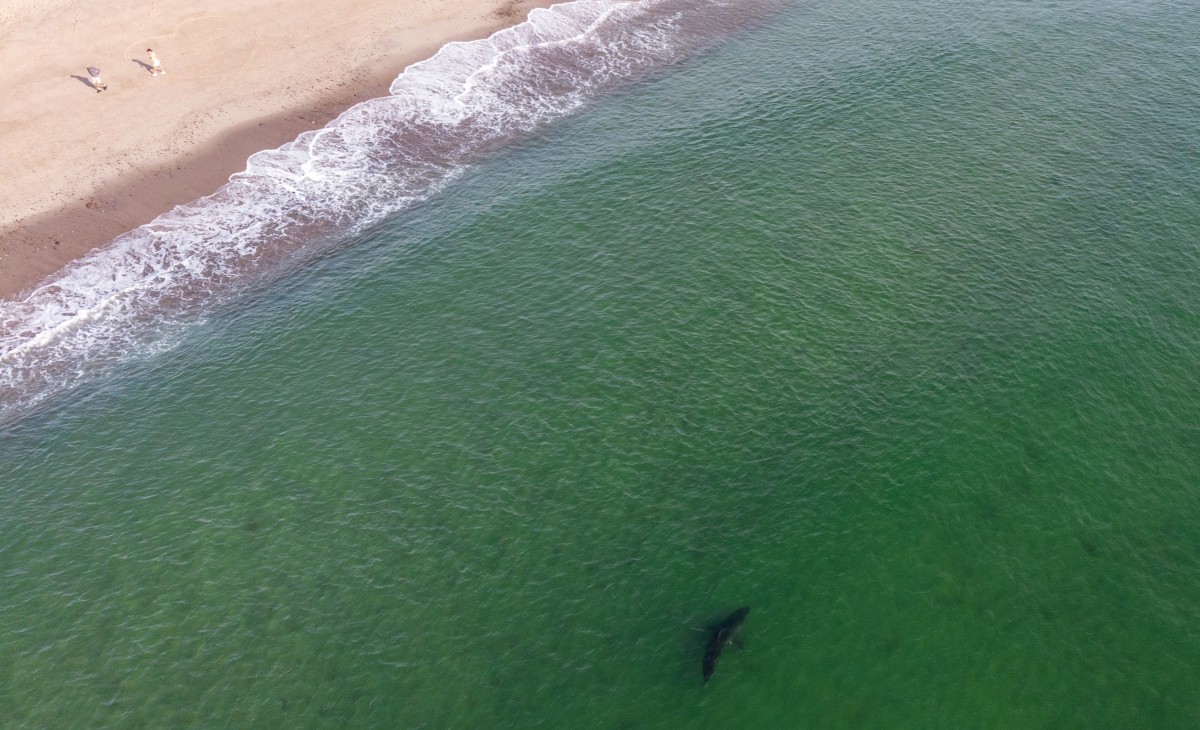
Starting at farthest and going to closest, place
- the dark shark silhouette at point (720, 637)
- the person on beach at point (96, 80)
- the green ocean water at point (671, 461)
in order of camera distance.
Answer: the person on beach at point (96, 80), the green ocean water at point (671, 461), the dark shark silhouette at point (720, 637)

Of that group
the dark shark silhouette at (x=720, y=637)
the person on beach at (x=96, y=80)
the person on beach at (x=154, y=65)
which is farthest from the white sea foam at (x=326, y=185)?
the dark shark silhouette at (x=720, y=637)

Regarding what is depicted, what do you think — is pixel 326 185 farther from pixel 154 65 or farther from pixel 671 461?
pixel 671 461

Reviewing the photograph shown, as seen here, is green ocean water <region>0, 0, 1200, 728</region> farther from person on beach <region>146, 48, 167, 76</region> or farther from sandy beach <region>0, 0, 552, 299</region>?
person on beach <region>146, 48, 167, 76</region>

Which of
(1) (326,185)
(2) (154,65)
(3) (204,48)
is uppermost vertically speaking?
(3) (204,48)

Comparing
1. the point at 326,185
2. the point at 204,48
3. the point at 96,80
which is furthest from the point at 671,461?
the point at 204,48

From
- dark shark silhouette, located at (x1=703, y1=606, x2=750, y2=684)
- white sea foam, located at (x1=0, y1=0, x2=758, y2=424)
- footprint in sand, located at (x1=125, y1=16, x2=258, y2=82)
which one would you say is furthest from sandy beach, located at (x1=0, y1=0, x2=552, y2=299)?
dark shark silhouette, located at (x1=703, y1=606, x2=750, y2=684)

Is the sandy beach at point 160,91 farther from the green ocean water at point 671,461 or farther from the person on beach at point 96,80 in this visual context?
the green ocean water at point 671,461
